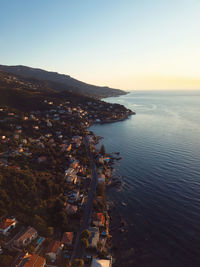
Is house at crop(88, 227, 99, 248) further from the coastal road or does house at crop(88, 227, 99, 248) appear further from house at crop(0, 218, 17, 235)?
house at crop(0, 218, 17, 235)

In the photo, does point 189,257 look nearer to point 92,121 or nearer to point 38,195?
point 38,195

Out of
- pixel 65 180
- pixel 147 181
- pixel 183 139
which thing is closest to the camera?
pixel 65 180

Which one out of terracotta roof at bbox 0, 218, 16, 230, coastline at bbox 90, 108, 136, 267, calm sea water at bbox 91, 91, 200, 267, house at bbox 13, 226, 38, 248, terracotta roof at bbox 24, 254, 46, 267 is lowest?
coastline at bbox 90, 108, 136, 267

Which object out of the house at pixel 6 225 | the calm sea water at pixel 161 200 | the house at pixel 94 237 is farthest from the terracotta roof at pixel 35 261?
the calm sea water at pixel 161 200

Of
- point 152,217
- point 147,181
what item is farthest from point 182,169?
point 152,217

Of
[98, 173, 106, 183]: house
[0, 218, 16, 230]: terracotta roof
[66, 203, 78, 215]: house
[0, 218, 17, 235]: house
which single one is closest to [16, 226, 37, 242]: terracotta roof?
[0, 218, 17, 235]: house

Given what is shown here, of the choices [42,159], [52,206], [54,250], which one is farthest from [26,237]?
[42,159]
